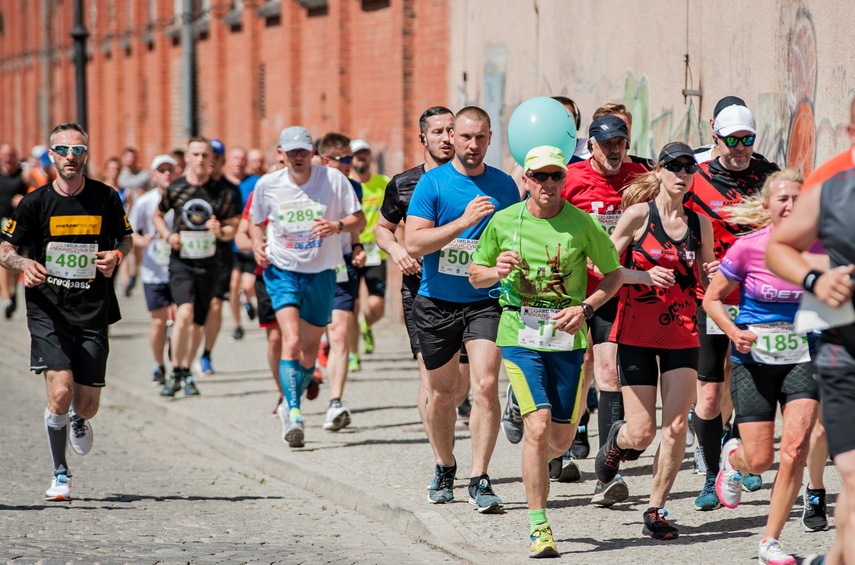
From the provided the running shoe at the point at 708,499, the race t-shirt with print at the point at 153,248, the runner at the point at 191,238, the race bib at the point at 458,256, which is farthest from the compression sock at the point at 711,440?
the race t-shirt with print at the point at 153,248

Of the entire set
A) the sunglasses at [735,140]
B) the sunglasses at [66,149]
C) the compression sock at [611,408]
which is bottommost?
the compression sock at [611,408]

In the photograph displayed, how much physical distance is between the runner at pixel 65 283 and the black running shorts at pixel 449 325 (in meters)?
2.06

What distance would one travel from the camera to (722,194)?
336 inches

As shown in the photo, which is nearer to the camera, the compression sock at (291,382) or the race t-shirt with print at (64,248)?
the race t-shirt with print at (64,248)

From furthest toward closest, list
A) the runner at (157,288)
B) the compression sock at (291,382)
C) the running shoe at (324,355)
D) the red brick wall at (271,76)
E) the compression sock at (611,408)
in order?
the red brick wall at (271,76), the runner at (157,288), the running shoe at (324,355), the compression sock at (291,382), the compression sock at (611,408)

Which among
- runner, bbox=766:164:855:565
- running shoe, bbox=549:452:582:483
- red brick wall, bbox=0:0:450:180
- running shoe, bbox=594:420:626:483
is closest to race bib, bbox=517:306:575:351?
running shoe, bbox=594:420:626:483

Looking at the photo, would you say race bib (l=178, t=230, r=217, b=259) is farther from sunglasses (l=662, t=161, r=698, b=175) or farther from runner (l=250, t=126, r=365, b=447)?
sunglasses (l=662, t=161, r=698, b=175)

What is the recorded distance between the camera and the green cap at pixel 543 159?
693 centimetres

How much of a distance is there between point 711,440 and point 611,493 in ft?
2.18

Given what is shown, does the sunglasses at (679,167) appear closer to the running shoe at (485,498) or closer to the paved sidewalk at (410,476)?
the paved sidewalk at (410,476)

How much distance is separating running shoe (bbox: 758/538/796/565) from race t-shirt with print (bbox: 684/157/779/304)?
231cm

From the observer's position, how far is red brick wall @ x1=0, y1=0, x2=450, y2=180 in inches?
801

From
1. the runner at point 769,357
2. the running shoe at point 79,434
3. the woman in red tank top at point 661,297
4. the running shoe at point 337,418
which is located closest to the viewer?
the runner at point 769,357

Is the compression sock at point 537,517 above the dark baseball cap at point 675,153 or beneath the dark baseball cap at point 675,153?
beneath
